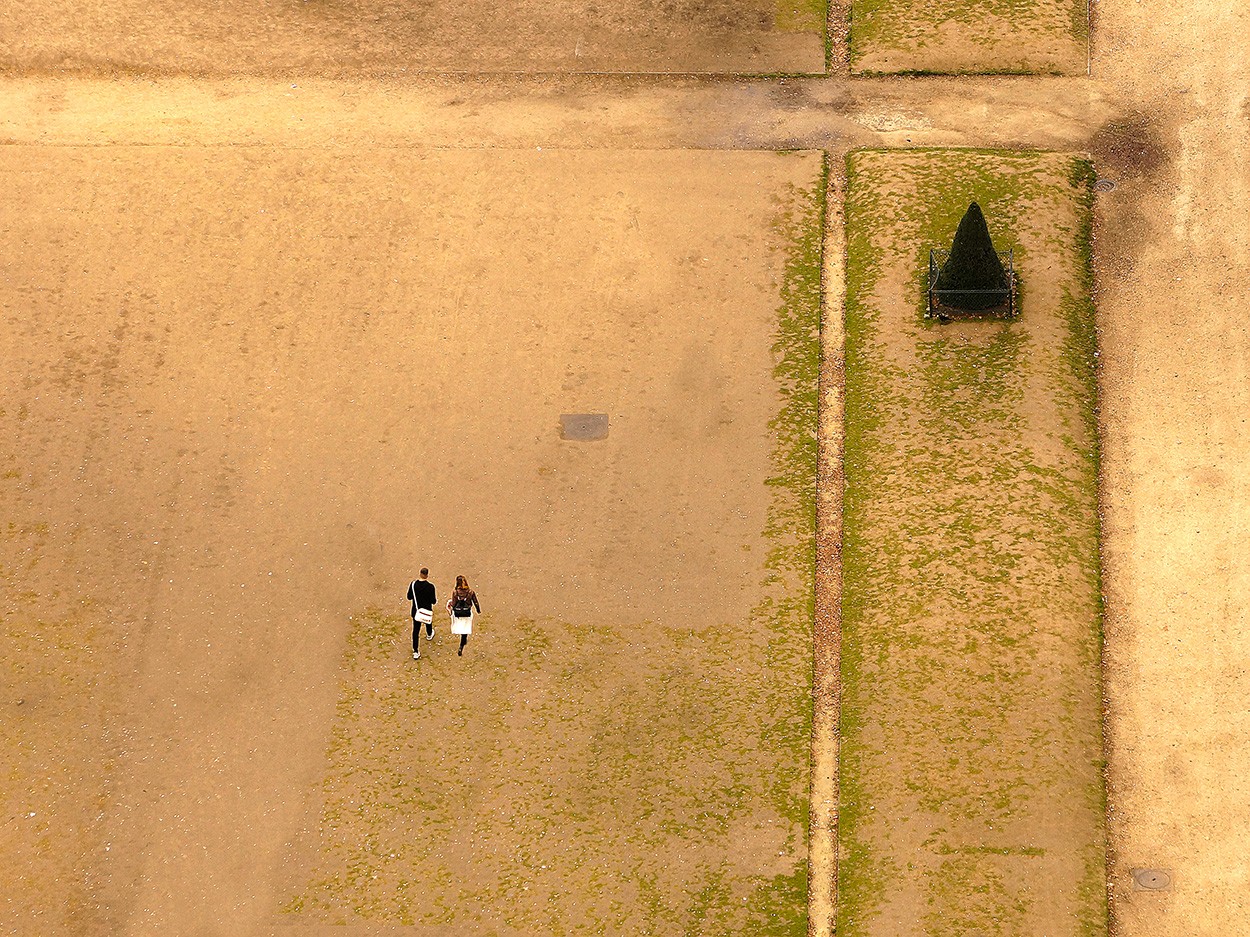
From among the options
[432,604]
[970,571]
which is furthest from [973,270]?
[432,604]

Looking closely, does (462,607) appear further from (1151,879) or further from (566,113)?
(566,113)

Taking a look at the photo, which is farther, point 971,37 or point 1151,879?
point 971,37

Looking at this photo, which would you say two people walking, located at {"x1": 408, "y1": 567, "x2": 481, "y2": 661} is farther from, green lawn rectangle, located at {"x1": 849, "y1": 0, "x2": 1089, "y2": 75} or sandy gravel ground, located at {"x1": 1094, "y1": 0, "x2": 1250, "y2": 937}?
green lawn rectangle, located at {"x1": 849, "y1": 0, "x2": 1089, "y2": 75}

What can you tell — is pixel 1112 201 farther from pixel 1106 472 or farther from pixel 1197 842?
pixel 1197 842

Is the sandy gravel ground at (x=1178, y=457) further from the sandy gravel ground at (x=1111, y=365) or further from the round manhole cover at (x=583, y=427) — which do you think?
the round manhole cover at (x=583, y=427)

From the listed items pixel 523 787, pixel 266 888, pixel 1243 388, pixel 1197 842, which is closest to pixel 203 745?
pixel 266 888

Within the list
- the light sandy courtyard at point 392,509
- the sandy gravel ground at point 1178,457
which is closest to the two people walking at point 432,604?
the light sandy courtyard at point 392,509
